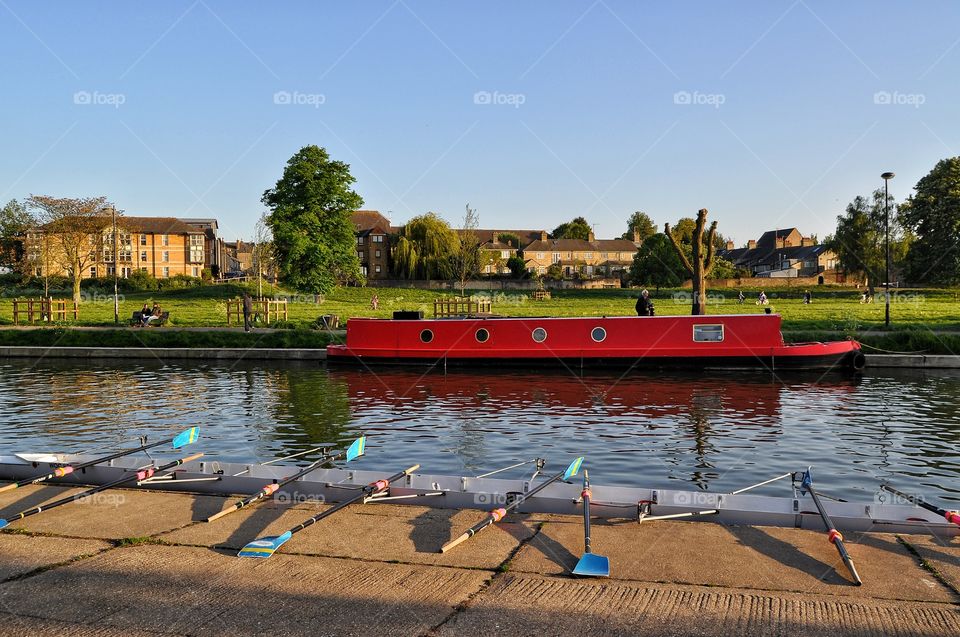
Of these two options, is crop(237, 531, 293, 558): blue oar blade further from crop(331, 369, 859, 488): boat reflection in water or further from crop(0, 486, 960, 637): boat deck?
crop(331, 369, 859, 488): boat reflection in water

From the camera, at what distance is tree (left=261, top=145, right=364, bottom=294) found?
5938 cm

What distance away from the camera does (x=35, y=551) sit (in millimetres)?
6469

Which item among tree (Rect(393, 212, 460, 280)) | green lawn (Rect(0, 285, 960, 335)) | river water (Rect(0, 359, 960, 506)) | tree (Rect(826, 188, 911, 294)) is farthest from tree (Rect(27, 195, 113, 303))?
tree (Rect(826, 188, 911, 294))

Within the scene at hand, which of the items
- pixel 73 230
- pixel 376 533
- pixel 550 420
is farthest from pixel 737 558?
pixel 73 230

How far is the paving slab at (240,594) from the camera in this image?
514 cm

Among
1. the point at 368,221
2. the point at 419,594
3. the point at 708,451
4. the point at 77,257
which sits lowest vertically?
the point at 708,451

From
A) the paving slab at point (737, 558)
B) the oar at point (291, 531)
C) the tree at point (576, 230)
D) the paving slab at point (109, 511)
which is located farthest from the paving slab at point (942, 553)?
the tree at point (576, 230)

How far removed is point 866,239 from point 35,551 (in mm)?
99892

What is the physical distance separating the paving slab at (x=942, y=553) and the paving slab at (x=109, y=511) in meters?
6.29

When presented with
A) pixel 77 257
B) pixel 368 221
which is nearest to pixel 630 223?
pixel 368 221

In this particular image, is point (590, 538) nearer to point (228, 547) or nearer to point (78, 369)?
point (228, 547)

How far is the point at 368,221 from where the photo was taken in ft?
399

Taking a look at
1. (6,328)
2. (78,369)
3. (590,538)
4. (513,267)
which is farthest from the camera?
(513,267)

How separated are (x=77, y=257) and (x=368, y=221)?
63601 mm
